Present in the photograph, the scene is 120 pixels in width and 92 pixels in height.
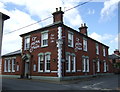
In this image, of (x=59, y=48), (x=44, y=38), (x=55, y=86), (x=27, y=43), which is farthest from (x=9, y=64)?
(x=55, y=86)

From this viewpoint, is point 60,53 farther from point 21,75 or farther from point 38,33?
point 21,75

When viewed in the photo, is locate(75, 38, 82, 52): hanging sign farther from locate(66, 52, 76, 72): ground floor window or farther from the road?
the road

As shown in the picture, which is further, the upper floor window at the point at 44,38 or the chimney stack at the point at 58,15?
the chimney stack at the point at 58,15

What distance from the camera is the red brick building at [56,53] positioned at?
779 inches

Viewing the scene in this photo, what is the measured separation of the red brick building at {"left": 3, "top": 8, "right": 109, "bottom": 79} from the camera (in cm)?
1980

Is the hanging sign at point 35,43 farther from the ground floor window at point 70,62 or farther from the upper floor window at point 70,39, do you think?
the ground floor window at point 70,62

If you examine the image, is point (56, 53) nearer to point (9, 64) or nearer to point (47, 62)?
point (47, 62)

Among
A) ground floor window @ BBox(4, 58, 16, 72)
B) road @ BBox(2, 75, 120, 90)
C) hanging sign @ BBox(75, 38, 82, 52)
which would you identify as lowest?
road @ BBox(2, 75, 120, 90)

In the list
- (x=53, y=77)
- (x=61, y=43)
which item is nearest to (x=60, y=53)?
(x=61, y=43)

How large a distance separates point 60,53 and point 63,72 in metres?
2.42

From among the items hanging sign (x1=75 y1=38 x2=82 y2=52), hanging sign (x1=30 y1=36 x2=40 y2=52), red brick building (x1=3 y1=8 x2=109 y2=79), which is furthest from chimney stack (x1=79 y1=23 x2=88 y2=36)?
hanging sign (x1=30 y1=36 x2=40 y2=52)

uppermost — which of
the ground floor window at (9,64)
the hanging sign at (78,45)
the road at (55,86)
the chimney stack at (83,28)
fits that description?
the chimney stack at (83,28)

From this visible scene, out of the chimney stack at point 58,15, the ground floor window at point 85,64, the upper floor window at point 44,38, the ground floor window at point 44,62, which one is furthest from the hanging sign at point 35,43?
the ground floor window at point 85,64

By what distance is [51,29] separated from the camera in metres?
21.1
